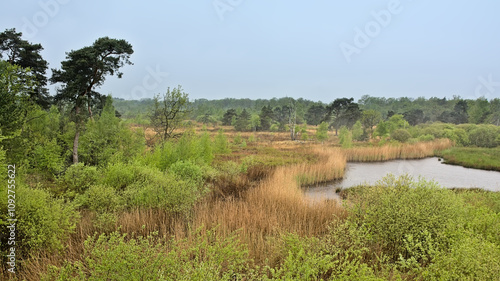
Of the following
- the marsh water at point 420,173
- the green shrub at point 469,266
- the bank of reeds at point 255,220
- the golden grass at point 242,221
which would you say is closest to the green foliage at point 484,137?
the marsh water at point 420,173

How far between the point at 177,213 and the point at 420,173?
16.3 metres

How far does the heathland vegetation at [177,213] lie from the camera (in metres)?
2.88

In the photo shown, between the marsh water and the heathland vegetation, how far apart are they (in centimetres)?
110

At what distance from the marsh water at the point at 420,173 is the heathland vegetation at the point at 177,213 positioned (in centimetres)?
110

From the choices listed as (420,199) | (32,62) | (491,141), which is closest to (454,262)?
(420,199)

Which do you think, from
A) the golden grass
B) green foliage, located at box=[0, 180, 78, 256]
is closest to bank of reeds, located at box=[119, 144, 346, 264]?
the golden grass

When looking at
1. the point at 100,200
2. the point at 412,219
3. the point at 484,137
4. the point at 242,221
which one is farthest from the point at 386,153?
the point at 100,200

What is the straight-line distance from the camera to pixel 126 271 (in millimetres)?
2518

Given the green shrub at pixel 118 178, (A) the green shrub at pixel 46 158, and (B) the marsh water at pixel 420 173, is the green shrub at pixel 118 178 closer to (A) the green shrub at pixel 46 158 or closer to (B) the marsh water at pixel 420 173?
(A) the green shrub at pixel 46 158

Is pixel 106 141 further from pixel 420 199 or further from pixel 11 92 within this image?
pixel 420 199

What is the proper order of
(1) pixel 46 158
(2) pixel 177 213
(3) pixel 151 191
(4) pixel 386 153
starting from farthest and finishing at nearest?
(4) pixel 386 153 → (1) pixel 46 158 → (3) pixel 151 191 → (2) pixel 177 213

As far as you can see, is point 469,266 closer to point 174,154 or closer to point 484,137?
point 174,154

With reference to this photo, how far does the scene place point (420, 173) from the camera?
16.0 meters

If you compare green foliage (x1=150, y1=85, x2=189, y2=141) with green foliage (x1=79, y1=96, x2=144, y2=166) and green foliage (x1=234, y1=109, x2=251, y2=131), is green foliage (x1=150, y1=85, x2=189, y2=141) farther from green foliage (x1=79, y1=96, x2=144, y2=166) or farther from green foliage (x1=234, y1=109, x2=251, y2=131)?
green foliage (x1=234, y1=109, x2=251, y2=131)
